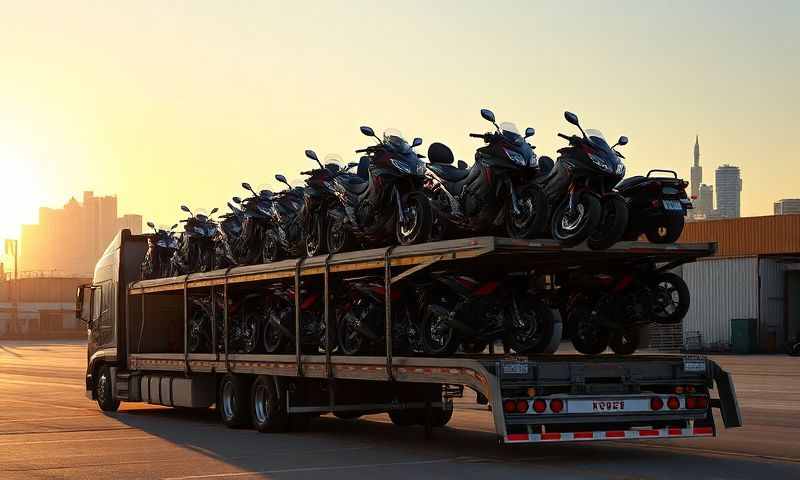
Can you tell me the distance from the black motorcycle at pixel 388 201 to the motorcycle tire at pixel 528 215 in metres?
1.33

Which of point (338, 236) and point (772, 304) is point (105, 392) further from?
point (772, 304)

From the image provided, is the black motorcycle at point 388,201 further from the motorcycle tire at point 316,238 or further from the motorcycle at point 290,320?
the motorcycle at point 290,320

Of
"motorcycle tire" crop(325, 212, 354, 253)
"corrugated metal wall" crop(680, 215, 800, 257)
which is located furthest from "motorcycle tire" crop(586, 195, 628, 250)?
"corrugated metal wall" crop(680, 215, 800, 257)

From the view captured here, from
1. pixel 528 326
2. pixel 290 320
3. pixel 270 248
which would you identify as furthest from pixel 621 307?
pixel 270 248

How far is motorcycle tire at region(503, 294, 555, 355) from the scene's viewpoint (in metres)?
14.5

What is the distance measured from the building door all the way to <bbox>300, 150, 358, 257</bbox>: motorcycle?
42619 mm

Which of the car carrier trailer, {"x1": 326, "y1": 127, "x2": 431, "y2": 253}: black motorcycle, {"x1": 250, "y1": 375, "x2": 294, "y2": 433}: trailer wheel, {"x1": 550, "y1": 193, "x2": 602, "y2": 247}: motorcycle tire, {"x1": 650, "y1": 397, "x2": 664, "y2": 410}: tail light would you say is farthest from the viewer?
{"x1": 250, "y1": 375, "x2": 294, "y2": 433}: trailer wheel

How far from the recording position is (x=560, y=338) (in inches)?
586

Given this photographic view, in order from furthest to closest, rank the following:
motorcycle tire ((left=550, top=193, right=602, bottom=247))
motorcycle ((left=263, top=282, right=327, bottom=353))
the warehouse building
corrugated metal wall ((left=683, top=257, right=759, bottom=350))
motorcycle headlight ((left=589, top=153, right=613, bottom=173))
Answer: corrugated metal wall ((left=683, top=257, right=759, bottom=350)), the warehouse building, motorcycle ((left=263, top=282, right=327, bottom=353)), motorcycle headlight ((left=589, top=153, right=613, bottom=173)), motorcycle tire ((left=550, top=193, right=602, bottom=247))

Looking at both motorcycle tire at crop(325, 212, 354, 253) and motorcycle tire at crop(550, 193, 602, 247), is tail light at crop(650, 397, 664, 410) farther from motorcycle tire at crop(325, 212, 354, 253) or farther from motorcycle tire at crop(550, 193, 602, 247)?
motorcycle tire at crop(325, 212, 354, 253)

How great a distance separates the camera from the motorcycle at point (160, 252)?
23.8 metres

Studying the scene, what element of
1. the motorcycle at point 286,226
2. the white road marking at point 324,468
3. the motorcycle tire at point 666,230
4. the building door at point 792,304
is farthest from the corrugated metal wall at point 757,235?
the white road marking at point 324,468

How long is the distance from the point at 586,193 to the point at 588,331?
2.69 metres

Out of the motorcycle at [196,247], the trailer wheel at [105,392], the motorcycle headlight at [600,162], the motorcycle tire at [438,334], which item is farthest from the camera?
the trailer wheel at [105,392]
